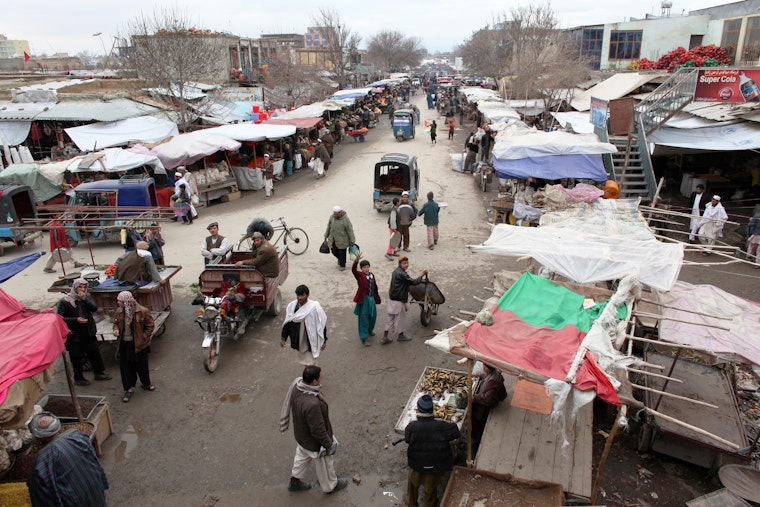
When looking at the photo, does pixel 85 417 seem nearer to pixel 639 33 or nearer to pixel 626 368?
pixel 626 368

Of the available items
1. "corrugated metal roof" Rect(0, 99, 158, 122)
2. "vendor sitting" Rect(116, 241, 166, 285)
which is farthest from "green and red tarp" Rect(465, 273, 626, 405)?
"corrugated metal roof" Rect(0, 99, 158, 122)

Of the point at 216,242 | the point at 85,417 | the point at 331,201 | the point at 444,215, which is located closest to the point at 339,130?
the point at 331,201

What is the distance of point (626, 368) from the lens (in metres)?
4.32

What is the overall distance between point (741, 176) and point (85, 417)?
59.4ft

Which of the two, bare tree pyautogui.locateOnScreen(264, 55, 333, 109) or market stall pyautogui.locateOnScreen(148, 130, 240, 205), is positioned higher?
bare tree pyautogui.locateOnScreen(264, 55, 333, 109)

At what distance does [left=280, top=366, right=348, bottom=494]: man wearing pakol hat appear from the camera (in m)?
4.81

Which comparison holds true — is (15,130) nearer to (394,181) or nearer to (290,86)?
(394,181)

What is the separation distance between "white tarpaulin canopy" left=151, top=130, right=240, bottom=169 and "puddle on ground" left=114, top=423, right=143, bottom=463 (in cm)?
1096

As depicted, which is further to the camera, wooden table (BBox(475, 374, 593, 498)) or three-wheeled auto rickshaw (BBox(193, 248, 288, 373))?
three-wheeled auto rickshaw (BBox(193, 248, 288, 373))

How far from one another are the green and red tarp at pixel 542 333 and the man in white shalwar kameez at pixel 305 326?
2.36 meters

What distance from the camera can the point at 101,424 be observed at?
6.05 metres

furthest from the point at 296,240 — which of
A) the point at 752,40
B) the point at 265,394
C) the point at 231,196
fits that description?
the point at 752,40

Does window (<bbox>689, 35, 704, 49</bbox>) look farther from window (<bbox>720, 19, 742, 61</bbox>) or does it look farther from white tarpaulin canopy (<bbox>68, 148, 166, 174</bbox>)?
white tarpaulin canopy (<bbox>68, 148, 166, 174</bbox>)

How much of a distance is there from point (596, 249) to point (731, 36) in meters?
24.0
